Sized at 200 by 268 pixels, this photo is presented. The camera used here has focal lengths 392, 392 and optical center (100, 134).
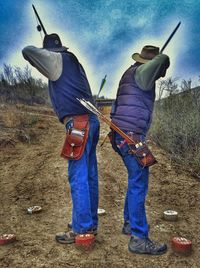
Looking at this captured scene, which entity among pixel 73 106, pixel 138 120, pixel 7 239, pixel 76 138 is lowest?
pixel 7 239

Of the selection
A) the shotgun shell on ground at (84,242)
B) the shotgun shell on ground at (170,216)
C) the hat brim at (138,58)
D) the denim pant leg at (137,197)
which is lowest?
the shotgun shell on ground at (84,242)

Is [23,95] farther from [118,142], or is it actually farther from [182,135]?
[118,142]

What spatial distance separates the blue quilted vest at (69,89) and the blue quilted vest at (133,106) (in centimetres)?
37

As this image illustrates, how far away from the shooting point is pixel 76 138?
12.8 ft

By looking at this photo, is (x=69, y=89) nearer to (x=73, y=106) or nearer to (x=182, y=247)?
(x=73, y=106)

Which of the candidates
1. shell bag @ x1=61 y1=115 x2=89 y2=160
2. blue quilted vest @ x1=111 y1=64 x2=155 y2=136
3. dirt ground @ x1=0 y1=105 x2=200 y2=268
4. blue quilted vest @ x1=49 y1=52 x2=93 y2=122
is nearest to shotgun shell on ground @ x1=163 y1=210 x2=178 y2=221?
dirt ground @ x1=0 y1=105 x2=200 y2=268

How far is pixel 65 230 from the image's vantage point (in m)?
4.36

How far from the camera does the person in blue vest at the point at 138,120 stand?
3713 millimetres

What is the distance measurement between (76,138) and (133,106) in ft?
2.13

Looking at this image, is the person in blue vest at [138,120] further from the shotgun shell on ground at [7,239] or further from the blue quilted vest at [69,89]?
the shotgun shell on ground at [7,239]

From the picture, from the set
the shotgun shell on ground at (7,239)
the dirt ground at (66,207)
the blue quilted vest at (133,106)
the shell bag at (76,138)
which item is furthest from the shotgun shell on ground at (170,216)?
the shotgun shell on ground at (7,239)

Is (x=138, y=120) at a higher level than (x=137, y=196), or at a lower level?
higher

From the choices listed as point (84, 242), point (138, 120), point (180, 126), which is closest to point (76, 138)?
point (138, 120)

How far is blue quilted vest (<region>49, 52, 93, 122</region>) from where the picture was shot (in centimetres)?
392
